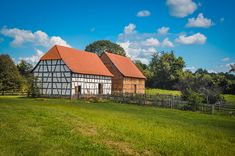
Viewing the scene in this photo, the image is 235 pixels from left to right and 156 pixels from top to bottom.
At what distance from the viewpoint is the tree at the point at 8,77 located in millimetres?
43250

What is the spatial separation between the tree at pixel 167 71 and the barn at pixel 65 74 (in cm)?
3572

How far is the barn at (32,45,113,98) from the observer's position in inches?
1467

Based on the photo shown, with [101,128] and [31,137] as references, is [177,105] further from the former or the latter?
[31,137]

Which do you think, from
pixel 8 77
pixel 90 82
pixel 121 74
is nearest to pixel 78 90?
pixel 90 82

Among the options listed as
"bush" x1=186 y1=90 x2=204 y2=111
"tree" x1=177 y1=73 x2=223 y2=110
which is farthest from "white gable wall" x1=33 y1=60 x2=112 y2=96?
"bush" x1=186 y1=90 x2=204 y2=111

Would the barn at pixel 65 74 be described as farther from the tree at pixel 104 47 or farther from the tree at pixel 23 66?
the tree at pixel 104 47

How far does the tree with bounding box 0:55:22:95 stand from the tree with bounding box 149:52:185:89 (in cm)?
4334

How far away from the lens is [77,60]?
4103 centimetres

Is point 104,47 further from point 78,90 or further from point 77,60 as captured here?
point 78,90

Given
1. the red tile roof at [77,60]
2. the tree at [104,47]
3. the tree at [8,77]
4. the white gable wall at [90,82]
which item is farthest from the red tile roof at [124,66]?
the tree at [104,47]

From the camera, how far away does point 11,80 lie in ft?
145

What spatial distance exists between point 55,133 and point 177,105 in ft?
61.8

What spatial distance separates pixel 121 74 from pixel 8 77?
1987cm

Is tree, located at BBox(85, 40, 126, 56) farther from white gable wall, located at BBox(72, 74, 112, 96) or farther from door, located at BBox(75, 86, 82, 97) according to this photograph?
door, located at BBox(75, 86, 82, 97)
